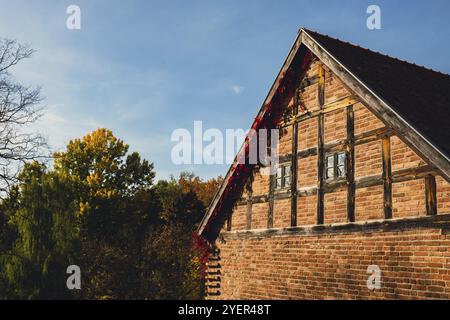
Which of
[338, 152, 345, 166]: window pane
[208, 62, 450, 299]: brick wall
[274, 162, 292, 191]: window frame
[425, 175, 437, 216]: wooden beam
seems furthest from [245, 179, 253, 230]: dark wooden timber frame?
[425, 175, 437, 216]: wooden beam

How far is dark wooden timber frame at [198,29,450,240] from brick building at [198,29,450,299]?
0.07 feet

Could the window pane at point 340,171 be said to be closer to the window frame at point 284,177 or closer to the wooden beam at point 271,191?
the window frame at point 284,177

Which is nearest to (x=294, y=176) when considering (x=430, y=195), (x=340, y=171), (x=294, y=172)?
(x=294, y=172)

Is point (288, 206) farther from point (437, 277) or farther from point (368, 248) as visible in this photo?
point (437, 277)

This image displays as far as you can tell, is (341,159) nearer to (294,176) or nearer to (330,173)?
(330,173)

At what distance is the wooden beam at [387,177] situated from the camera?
7.38 m

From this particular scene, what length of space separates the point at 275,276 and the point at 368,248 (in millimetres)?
2752

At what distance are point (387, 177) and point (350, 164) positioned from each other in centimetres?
93

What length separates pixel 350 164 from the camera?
8297 mm

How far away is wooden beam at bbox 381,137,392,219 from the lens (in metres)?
7.38

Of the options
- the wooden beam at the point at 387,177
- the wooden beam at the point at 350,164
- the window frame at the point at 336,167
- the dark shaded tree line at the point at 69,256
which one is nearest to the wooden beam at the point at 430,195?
the wooden beam at the point at 387,177

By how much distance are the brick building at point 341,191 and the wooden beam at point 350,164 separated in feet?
0.07

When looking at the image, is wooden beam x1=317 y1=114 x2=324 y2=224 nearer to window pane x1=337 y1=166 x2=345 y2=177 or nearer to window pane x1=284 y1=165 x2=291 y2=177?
window pane x1=337 y1=166 x2=345 y2=177
